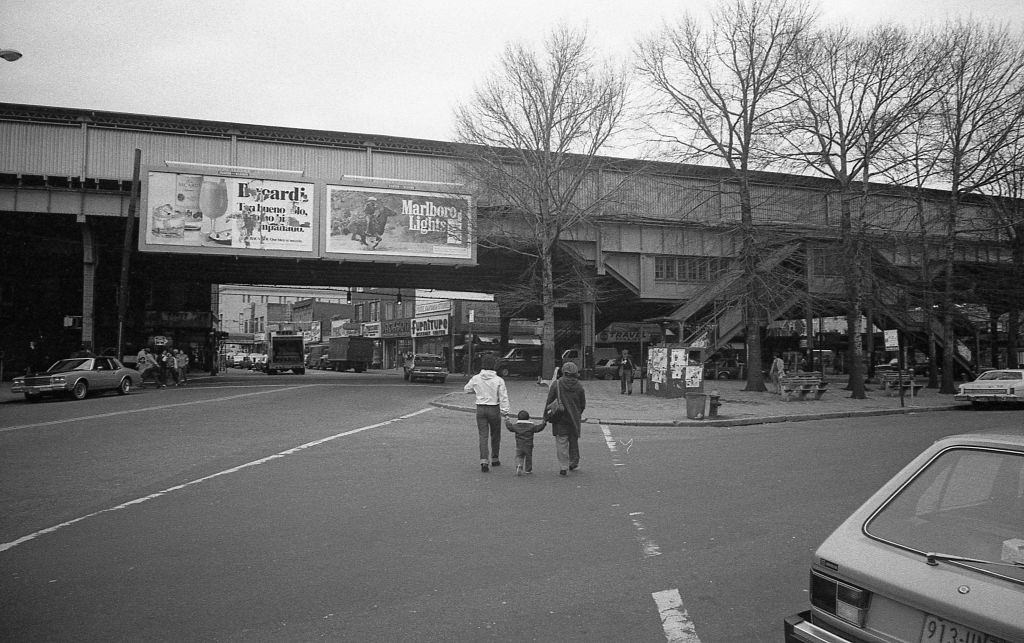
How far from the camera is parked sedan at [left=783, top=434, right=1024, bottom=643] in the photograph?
2656mm

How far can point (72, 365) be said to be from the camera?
2544 cm

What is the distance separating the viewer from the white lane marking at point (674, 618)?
4234 mm

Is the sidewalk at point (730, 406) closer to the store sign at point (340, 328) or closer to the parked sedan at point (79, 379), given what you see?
the parked sedan at point (79, 379)

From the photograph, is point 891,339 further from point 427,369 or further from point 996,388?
point 427,369

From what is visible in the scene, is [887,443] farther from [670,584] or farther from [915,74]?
[915,74]

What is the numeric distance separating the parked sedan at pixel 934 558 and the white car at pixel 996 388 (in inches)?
933

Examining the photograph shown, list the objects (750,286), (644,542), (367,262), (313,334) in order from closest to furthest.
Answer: (644,542) < (750,286) < (367,262) < (313,334)

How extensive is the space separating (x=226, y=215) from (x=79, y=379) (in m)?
10.6

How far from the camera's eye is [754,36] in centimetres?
2606

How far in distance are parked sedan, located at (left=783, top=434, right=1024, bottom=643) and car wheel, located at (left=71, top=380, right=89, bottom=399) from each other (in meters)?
26.9

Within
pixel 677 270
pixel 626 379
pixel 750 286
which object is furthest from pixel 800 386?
pixel 677 270

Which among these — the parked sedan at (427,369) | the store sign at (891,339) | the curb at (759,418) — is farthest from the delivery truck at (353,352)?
the store sign at (891,339)

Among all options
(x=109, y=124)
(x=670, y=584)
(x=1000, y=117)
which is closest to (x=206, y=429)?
(x=670, y=584)

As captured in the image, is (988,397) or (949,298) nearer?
(988,397)
